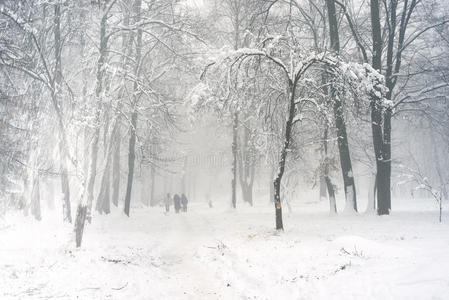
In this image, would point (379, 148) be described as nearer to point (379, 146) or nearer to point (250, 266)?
point (379, 146)

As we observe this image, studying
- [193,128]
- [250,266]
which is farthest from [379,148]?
[250,266]

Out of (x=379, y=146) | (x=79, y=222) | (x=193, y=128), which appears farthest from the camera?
(x=379, y=146)

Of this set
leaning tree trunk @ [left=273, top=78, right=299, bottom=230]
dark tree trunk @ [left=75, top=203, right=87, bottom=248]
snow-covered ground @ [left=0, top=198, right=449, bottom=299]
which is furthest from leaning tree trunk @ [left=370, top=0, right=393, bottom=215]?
dark tree trunk @ [left=75, top=203, right=87, bottom=248]

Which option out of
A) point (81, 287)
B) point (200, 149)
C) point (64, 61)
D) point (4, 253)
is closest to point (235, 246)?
point (81, 287)

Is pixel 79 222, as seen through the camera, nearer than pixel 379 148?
Yes

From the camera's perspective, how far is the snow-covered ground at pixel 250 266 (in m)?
6.18

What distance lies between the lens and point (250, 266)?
28.7ft

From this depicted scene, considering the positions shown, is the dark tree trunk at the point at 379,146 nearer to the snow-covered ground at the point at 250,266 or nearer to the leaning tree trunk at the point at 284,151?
the snow-covered ground at the point at 250,266

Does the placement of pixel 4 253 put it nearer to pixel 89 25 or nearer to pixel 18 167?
pixel 18 167

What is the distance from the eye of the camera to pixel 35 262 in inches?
359

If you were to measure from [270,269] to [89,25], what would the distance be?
10.5 meters

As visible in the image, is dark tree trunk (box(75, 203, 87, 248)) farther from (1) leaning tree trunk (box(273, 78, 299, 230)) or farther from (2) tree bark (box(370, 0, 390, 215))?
(2) tree bark (box(370, 0, 390, 215))

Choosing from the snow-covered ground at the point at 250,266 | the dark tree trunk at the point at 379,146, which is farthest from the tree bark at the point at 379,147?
the snow-covered ground at the point at 250,266

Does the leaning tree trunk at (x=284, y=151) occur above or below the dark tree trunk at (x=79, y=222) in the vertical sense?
above
